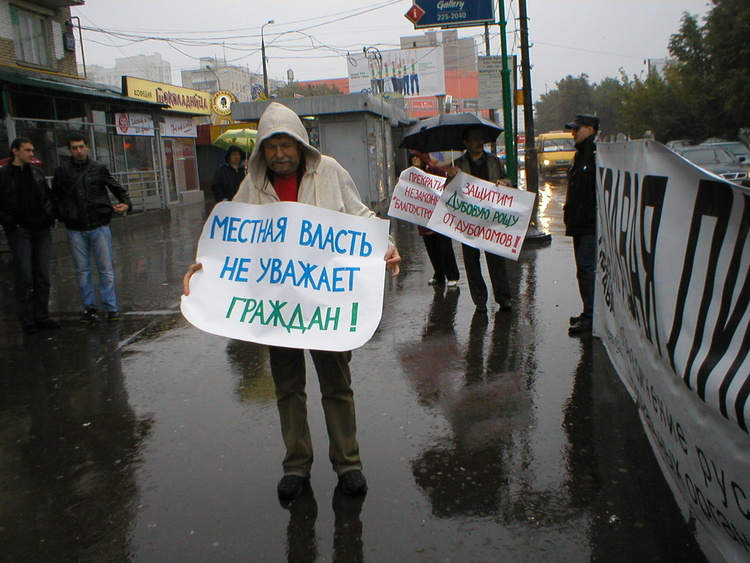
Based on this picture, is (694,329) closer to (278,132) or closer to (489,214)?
(278,132)

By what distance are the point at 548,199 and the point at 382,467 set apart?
2043cm

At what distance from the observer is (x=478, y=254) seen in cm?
747

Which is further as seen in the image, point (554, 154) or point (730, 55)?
point (554, 154)

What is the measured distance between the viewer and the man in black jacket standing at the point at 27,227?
23.2ft

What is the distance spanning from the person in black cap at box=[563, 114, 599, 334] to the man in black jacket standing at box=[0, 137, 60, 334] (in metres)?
5.11

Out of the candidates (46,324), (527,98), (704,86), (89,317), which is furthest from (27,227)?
(704,86)

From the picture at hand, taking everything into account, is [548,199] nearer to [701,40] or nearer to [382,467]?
[701,40]

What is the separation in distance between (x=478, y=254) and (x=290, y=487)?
4.36m

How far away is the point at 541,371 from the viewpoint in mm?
5512

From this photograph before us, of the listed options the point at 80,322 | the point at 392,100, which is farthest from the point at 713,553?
the point at 392,100

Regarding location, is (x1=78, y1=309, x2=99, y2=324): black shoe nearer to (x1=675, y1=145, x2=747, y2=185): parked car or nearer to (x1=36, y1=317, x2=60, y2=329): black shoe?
(x1=36, y1=317, x2=60, y2=329): black shoe

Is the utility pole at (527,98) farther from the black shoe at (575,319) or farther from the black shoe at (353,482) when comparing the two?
the black shoe at (353,482)

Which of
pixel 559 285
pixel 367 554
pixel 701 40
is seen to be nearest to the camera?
pixel 367 554

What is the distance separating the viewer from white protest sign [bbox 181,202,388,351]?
343 centimetres
